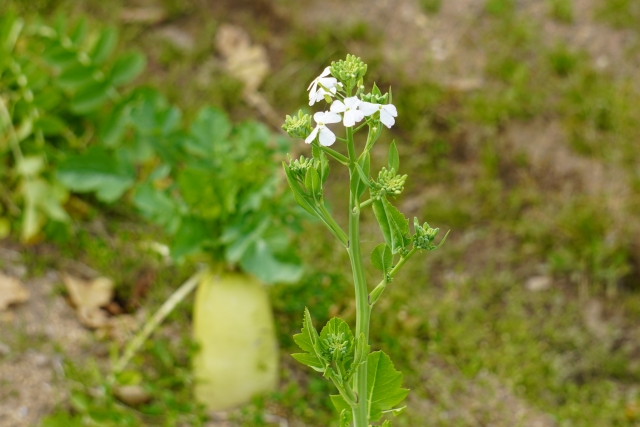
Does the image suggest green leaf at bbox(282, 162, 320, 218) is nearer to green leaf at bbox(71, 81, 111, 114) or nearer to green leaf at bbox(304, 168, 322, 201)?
green leaf at bbox(304, 168, 322, 201)

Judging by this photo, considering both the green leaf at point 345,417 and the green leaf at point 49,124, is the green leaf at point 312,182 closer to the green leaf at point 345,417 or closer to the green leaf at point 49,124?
the green leaf at point 345,417

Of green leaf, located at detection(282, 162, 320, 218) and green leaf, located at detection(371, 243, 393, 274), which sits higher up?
green leaf, located at detection(282, 162, 320, 218)

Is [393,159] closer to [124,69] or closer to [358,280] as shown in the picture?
[358,280]

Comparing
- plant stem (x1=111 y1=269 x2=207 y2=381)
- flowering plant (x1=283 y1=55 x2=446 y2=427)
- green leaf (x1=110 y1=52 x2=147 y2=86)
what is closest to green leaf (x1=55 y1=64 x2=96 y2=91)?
green leaf (x1=110 y1=52 x2=147 y2=86)

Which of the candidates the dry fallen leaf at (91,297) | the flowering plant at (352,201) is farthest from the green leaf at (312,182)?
the dry fallen leaf at (91,297)

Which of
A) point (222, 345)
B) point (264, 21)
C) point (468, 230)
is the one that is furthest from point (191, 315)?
point (264, 21)

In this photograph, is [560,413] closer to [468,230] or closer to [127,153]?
[468,230]

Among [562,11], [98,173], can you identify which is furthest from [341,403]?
[562,11]
